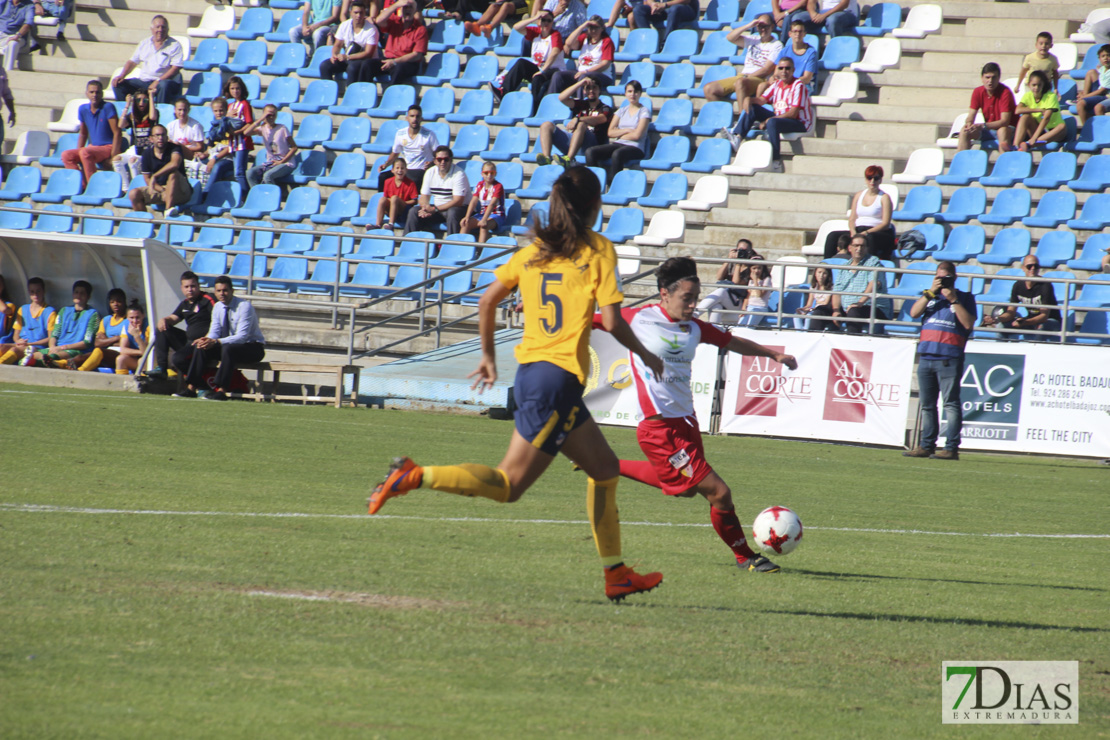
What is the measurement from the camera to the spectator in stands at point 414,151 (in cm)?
2166

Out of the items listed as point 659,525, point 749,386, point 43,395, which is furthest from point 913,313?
point 43,395

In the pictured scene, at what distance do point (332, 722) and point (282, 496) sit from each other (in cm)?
485

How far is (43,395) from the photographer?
14844 millimetres

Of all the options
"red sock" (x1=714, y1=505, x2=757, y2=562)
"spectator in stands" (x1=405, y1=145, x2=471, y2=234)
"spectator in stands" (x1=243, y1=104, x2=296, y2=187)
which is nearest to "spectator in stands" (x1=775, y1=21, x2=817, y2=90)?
"spectator in stands" (x1=405, y1=145, x2=471, y2=234)

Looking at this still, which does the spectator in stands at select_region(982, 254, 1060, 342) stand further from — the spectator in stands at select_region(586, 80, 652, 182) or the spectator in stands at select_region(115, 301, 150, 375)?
the spectator in stands at select_region(115, 301, 150, 375)

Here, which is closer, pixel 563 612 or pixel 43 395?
pixel 563 612

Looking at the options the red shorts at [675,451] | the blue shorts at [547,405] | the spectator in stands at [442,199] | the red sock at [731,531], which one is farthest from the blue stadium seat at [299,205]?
the blue shorts at [547,405]

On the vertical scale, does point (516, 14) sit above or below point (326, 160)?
above

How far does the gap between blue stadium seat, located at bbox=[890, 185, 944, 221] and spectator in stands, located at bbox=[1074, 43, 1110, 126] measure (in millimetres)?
2686

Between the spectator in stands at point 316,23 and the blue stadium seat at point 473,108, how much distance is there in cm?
387

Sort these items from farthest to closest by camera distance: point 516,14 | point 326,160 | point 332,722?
point 516,14 < point 326,160 < point 332,722

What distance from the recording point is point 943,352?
598 inches

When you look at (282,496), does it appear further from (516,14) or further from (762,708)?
(516,14)

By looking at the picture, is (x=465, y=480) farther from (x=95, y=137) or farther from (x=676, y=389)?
(x=95, y=137)
